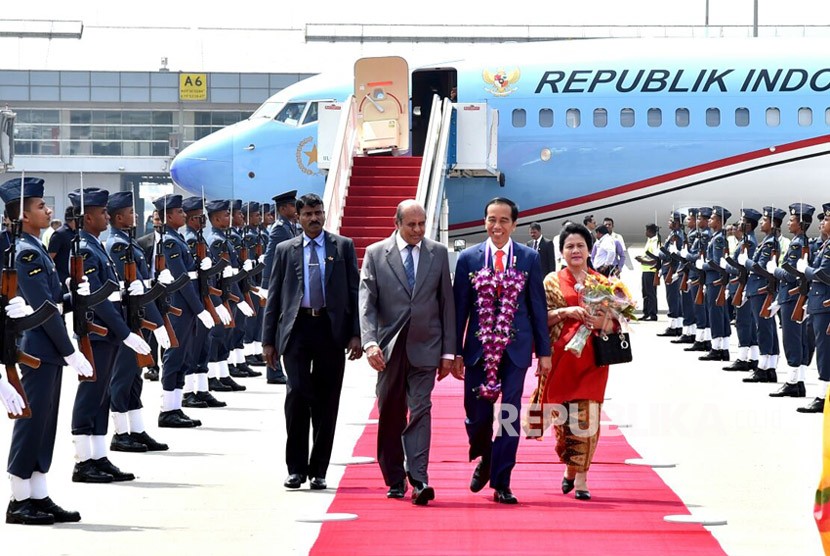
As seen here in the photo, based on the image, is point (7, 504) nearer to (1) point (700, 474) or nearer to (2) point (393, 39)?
(1) point (700, 474)

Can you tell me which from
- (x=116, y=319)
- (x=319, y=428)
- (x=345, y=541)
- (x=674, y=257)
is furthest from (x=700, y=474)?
(x=674, y=257)

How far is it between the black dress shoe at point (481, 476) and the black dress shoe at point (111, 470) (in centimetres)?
219

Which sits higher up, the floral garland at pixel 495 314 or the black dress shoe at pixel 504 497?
the floral garland at pixel 495 314

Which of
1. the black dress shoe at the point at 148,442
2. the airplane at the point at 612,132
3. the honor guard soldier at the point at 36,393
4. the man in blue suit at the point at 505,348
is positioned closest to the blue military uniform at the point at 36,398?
the honor guard soldier at the point at 36,393

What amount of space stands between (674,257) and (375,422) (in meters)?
9.22

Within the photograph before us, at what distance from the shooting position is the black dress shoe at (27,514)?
7.68m

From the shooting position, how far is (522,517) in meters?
7.82

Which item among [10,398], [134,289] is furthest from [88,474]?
[10,398]

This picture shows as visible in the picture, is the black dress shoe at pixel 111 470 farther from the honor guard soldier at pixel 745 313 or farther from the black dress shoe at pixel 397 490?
the honor guard soldier at pixel 745 313

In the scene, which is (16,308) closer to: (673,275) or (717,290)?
(717,290)

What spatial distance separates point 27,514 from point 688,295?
45.0 ft

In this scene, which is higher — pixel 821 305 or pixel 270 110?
pixel 270 110

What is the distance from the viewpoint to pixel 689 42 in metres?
25.6

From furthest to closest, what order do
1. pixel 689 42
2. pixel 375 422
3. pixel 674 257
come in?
pixel 689 42
pixel 674 257
pixel 375 422
